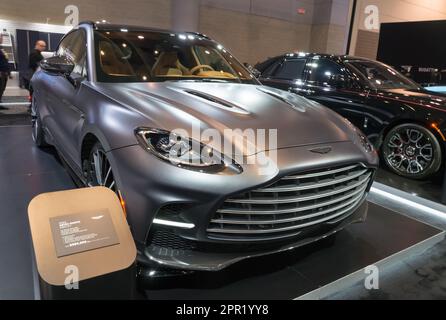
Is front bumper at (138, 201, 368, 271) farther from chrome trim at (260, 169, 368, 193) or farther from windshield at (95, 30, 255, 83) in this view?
windshield at (95, 30, 255, 83)

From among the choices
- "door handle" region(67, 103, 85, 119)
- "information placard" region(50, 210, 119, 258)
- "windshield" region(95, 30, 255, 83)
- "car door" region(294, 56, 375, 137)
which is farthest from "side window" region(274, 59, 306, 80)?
"information placard" region(50, 210, 119, 258)

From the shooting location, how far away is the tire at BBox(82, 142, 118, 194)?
1.84 meters

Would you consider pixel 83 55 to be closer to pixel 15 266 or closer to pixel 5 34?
pixel 15 266

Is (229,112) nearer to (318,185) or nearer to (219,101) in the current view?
(219,101)

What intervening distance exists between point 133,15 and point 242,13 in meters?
3.52

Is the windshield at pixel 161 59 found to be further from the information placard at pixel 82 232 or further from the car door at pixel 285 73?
the car door at pixel 285 73

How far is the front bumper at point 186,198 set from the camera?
4.78 ft

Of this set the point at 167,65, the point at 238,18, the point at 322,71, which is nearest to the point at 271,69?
the point at 322,71

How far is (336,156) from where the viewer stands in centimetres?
176

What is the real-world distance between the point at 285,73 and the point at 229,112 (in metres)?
3.29

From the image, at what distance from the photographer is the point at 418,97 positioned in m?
3.79

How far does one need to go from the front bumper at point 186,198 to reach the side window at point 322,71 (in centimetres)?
303
